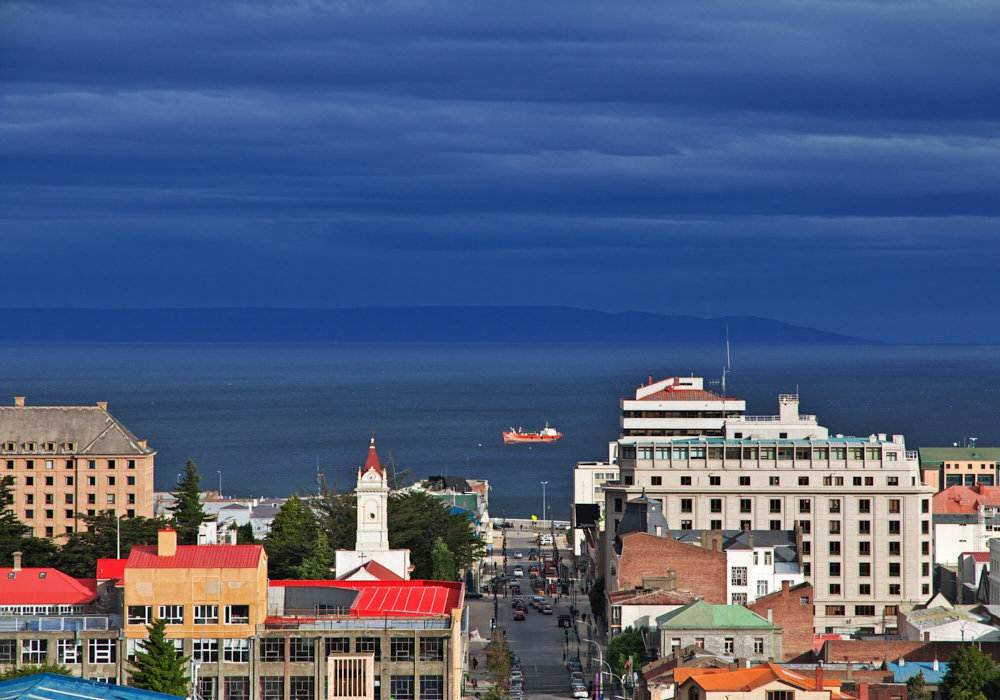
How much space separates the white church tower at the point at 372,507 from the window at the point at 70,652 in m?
29.0

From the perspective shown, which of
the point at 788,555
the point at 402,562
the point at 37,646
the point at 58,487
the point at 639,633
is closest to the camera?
the point at 37,646

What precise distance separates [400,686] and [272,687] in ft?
16.4

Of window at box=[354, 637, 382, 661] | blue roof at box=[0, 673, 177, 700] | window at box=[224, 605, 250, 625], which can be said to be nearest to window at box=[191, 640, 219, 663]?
window at box=[224, 605, 250, 625]

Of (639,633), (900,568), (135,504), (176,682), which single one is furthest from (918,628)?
(135,504)

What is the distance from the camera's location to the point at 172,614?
61.4m

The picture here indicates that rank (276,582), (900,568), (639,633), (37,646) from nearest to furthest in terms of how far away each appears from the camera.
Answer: (37,646) < (276,582) < (639,633) < (900,568)

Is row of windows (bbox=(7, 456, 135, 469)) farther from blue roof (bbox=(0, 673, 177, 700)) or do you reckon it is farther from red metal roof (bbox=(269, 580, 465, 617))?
blue roof (bbox=(0, 673, 177, 700))

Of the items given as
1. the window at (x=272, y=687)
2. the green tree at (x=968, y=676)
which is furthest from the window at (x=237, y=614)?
the green tree at (x=968, y=676)

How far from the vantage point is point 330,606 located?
6638 centimetres

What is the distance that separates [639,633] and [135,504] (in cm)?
5256

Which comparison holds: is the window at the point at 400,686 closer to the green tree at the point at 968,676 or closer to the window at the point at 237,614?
the window at the point at 237,614

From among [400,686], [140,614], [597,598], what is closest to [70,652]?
[140,614]

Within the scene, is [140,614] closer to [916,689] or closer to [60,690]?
[60,690]

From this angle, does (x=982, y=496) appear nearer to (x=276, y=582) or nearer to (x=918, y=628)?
(x=918, y=628)
